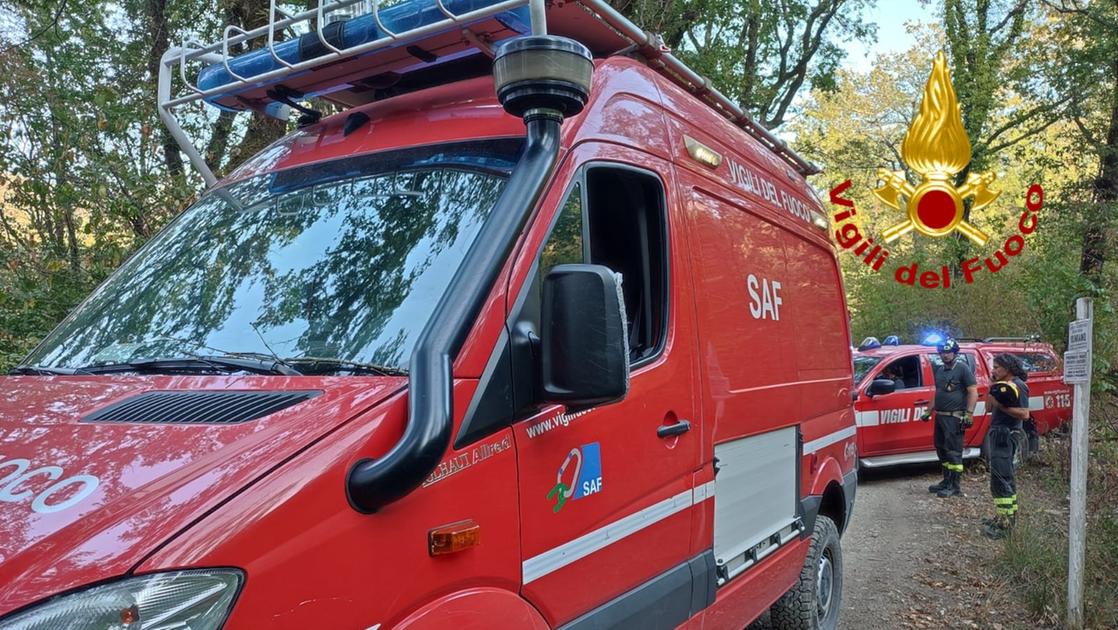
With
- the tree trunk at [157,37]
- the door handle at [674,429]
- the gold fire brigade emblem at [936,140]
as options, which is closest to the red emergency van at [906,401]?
the gold fire brigade emblem at [936,140]

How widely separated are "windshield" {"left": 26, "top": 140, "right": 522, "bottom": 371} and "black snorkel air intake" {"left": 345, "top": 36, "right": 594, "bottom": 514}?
0.16 meters

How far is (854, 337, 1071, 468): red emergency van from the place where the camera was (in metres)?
10.9

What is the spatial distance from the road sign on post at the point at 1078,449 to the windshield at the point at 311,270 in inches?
163

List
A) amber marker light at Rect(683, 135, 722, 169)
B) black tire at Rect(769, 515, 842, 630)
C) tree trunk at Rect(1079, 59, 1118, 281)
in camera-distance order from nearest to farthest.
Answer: amber marker light at Rect(683, 135, 722, 169)
black tire at Rect(769, 515, 842, 630)
tree trunk at Rect(1079, 59, 1118, 281)

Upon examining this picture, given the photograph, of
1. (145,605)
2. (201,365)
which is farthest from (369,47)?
(145,605)

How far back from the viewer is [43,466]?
179 centimetres

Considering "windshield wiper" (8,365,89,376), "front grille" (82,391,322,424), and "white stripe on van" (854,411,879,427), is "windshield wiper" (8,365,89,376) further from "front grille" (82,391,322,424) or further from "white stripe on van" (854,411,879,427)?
"white stripe on van" (854,411,879,427)

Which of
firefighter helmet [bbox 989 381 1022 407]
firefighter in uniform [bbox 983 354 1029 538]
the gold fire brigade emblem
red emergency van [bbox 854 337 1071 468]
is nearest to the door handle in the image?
firefighter in uniform [bbox 983 354 1029 538]

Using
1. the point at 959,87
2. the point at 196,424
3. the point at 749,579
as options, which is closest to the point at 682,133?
the point at 749,579

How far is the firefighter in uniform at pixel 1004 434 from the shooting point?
7.71 meters

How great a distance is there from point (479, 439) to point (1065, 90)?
14041mm

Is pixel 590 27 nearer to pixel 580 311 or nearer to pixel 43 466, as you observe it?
pixel 580 311

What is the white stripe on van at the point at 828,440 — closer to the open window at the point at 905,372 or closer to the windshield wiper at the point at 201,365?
the windshield wiper at the point at 201,365

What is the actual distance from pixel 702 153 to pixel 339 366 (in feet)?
6.59
